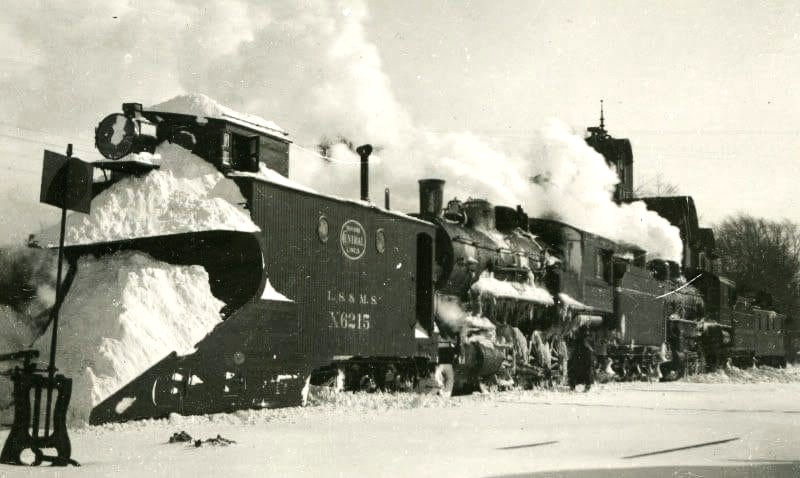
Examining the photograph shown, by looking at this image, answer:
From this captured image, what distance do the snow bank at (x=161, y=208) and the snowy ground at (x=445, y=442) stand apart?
7.97ft

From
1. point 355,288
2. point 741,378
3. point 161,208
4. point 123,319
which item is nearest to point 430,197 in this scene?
point 355,288

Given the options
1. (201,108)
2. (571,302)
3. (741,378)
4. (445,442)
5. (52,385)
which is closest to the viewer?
(52,385)

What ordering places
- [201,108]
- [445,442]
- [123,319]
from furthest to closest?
[201,108] → [123,319] → [445,442]

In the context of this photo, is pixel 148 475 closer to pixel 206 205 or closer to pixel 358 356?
pixel 206 205

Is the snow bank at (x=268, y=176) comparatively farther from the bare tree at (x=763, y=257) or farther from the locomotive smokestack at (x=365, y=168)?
the bare tree at (x=763, y=257)

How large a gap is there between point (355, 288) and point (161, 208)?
3523mm

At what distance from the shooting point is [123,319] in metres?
10.2

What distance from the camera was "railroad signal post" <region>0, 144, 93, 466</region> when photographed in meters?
7.69

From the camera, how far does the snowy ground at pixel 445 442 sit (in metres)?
7.43

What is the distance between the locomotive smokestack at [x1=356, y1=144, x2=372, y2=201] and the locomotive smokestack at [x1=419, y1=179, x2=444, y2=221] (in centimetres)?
149

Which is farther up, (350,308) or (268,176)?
(268,176)

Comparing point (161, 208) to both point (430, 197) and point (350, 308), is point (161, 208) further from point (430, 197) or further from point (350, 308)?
point (430, 197)

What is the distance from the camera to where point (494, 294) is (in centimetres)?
1859

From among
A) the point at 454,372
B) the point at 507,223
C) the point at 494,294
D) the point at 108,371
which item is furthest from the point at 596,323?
the point at 108,371
